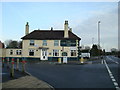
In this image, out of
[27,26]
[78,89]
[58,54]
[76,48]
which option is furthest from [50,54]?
[78,89]

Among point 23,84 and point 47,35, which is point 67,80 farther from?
point 47,35

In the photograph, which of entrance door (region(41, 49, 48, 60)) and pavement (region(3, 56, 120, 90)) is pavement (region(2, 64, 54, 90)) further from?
entrance door (region(41, 49, 48, 60))

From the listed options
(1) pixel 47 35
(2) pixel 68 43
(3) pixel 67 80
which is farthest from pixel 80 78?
(1) pixel 47 35

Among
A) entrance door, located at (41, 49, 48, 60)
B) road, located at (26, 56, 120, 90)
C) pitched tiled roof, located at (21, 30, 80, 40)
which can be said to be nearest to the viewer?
road, located at (26, 56, 120, 90)

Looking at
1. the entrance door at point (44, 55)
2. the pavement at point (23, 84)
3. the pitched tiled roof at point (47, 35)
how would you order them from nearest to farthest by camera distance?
1. the pavement at point (23, 84)
2. the entrance door at point (44, 55)
3. the pitched tiled roof at point (47, 35)

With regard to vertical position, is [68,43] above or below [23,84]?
above

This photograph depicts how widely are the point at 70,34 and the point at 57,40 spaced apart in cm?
362

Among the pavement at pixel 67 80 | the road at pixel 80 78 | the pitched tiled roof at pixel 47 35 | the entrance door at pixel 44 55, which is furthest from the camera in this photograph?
the pitched tiled roof at pixel 47 35

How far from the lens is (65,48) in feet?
154

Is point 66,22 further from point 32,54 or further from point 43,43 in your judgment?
point 32,54

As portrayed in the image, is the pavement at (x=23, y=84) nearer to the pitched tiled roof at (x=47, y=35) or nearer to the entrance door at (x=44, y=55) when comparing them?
the entrance door at (x=44, y=55)

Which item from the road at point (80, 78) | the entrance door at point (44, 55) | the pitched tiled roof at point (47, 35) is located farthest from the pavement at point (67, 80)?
the pitched tiled roof at point (47, 35)

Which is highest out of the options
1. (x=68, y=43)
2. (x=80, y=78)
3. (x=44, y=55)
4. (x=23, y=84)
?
(x=68, y=43)

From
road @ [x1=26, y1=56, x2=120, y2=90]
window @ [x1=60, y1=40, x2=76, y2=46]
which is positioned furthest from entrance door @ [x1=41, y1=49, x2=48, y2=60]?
road @ [x1=26, y1=56, x2=120, y2=90]
